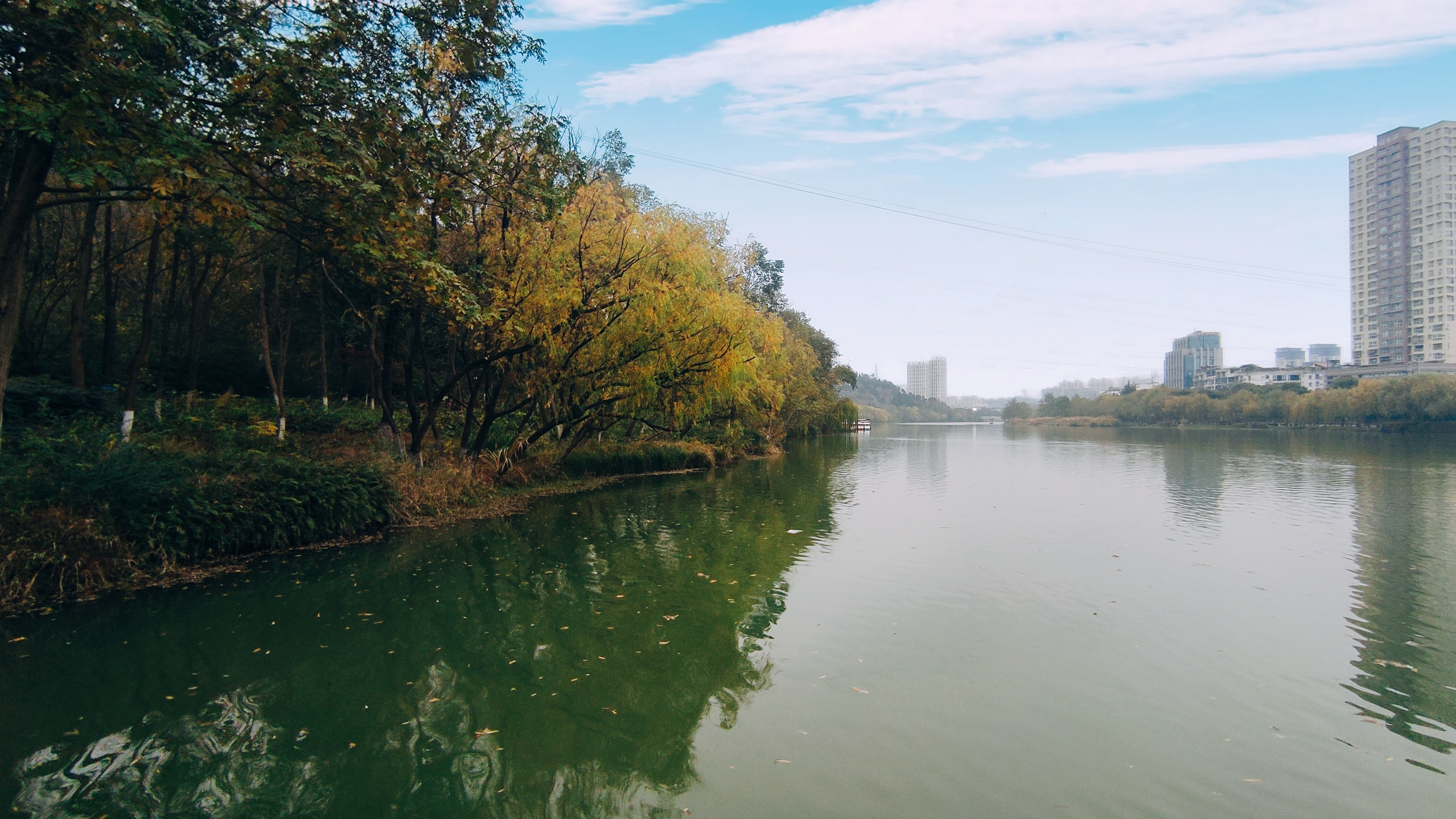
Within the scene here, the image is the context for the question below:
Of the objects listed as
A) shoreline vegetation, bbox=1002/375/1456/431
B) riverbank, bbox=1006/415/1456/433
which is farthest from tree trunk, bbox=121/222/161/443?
shoreline vegetation, bbox=1002/375/1456/431

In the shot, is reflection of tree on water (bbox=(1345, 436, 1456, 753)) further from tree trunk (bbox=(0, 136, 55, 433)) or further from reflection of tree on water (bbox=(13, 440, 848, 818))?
tree trunk (bbox=(0, 136, 55, 433))

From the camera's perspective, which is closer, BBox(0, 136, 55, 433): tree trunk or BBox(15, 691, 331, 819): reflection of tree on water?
BBox(15, 691, 331, 819): reflection of tree on water

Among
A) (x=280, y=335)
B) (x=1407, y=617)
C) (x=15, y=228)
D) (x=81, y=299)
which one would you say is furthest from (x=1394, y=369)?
(x=15, y=228)

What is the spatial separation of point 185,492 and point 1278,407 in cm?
9982

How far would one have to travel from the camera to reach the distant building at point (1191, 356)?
181m

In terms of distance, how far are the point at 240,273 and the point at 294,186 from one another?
12.4 m

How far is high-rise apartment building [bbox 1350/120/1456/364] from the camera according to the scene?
102812 mm

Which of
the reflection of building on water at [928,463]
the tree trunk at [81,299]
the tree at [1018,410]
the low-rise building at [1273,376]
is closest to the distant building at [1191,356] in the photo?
the low-rise building at [1273,376]

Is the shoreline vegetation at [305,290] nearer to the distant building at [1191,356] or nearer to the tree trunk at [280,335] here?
the tree trunk at [280,335]

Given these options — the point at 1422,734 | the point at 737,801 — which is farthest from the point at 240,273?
the point at 1422,734

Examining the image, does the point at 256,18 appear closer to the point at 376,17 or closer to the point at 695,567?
the point at 376,17

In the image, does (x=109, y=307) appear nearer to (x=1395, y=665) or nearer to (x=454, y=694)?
(x=454, y=694)

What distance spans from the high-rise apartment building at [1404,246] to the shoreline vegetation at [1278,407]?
3217 centimetres

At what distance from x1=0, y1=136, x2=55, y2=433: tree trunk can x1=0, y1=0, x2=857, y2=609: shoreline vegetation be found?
0.12ft
